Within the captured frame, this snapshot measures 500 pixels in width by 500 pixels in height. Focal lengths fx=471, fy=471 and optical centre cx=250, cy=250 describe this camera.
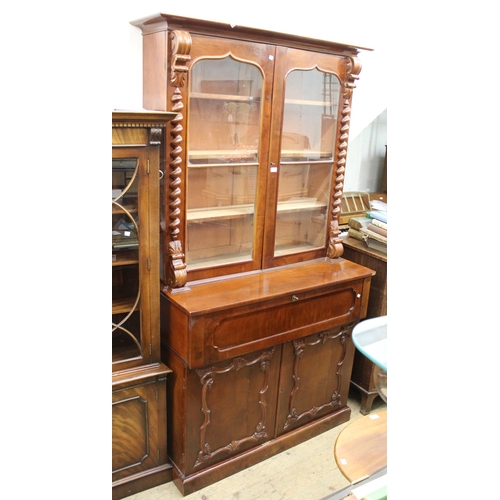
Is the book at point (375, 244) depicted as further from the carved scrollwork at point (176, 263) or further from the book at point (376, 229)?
the carved scrollwork at point (176, 263)

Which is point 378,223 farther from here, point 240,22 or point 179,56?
point 179,56

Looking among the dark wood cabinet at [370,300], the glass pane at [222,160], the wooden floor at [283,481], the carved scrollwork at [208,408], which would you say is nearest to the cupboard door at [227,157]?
the glass pane at [222,160]

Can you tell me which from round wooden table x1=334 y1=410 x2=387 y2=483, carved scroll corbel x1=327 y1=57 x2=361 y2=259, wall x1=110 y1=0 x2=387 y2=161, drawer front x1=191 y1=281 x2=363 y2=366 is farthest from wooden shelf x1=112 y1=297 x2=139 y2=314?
carved scroll corbel x1=327 y1=57 x2=361 y2=259

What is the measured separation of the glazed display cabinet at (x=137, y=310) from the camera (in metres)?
1.77

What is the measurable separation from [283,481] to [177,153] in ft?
5.20

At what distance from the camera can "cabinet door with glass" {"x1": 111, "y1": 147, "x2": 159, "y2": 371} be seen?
1.80m

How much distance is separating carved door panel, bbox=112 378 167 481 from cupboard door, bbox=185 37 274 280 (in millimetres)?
553

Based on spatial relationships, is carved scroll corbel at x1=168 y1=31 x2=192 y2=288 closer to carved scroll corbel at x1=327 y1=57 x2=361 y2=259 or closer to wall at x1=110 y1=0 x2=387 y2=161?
wall at x1=110 y1=0 x2=387 y2=161

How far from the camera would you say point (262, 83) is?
2064 mm

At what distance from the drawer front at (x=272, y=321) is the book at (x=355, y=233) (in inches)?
17.0

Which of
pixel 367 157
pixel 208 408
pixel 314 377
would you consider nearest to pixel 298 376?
pixel 314 377
